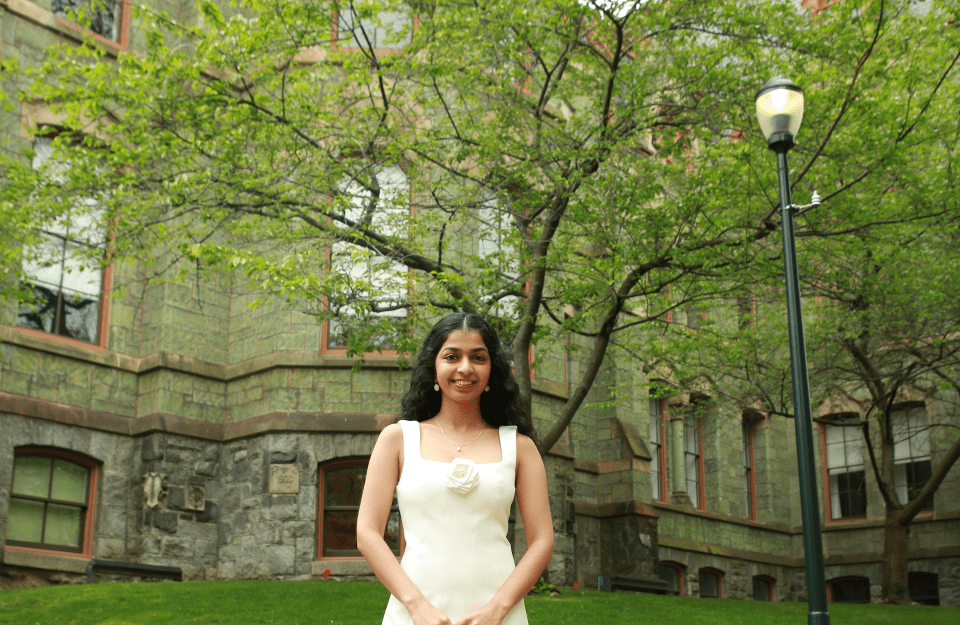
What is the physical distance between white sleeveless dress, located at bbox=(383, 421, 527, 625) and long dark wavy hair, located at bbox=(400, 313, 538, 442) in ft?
0.85

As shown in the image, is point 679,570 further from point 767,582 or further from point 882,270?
point 882,270

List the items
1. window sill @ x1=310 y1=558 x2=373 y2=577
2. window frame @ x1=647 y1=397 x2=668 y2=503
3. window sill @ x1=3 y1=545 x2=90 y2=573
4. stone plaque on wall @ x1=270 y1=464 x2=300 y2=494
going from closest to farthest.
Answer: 1. window sill @ x1=3 y1=545 x2=90 y2=573
2. window sill @ x1=310 y1=558 x2=373 y2=577
3. stone plaque on wall @ x1=270 y1=464 x2=300 y2=494
4. window frame @ x1=647 y1=397 x2=668 y2=503

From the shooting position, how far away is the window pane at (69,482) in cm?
1395

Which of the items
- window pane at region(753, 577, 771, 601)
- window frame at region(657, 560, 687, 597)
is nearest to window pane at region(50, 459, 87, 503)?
window frame at region(657, 560, 687, 597)

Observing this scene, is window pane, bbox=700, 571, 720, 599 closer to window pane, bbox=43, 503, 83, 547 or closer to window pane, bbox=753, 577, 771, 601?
window pane, bbox=753, 577, 771, 601

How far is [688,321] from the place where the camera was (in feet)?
74.8

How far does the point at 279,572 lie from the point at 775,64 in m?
9.66

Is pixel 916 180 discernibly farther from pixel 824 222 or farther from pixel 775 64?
pixel 775 64

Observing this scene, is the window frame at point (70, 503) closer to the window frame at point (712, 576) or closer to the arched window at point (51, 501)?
the arched window at point (51, 501)

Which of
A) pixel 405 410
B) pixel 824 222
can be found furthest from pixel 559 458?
pixel 405 410

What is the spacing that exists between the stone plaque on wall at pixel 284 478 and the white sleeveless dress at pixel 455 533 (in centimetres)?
1163

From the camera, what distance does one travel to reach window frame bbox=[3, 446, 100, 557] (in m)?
13.3

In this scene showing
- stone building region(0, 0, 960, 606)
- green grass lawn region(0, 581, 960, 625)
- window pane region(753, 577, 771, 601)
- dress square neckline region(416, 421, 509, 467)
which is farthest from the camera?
window pane region(753, 577, 771, 601)

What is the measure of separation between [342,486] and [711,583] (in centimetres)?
1088
